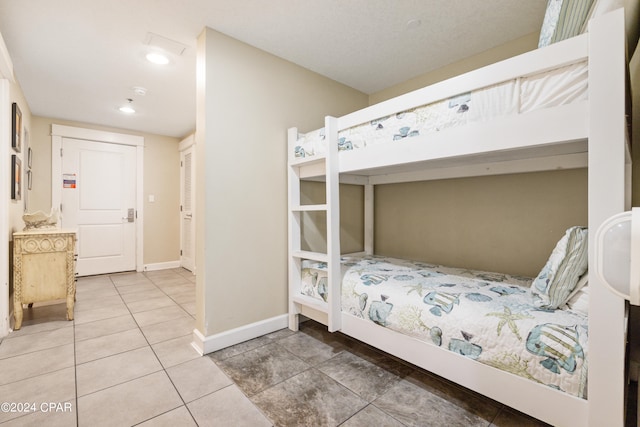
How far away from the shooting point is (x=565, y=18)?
1.41m

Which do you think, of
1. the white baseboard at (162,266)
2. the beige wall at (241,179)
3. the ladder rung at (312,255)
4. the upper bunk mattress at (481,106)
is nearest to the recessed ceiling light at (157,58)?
the beige wall at (241,179)

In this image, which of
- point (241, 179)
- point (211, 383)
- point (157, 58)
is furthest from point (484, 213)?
point (157, 58)

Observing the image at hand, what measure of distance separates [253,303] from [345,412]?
1.12 m

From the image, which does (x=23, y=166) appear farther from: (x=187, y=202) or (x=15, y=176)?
(x=187, y=202)

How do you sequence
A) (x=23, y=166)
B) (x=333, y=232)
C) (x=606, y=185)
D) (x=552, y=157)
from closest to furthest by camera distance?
(x=606, y=185) < (x=552, y=157) < (x=333, y=232) < (x=23, y=166)

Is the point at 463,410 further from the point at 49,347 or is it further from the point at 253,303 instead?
the point at 49,347

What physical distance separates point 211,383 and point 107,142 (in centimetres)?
436

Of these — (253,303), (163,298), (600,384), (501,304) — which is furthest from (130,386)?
(600,384)

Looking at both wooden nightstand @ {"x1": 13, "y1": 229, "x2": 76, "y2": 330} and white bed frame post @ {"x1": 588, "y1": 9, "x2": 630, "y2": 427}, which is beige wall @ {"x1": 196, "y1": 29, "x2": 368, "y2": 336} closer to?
wooden nightstand @ {"x1": 13, "y1": 229, "x2": 76, "y2": 330}

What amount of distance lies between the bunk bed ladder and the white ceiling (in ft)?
→ 2.42

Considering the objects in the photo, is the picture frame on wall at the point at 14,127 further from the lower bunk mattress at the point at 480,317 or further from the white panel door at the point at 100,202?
the lower bunk mattress at the point at 480,317

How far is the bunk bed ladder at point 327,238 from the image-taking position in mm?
1897

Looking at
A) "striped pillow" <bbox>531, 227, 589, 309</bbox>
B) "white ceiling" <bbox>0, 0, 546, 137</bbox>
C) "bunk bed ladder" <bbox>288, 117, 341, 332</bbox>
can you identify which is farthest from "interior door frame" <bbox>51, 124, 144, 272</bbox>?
"striped pillow" <bbox>531, 227, 589, 309</bbox>

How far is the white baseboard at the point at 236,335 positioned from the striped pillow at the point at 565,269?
181 cm
